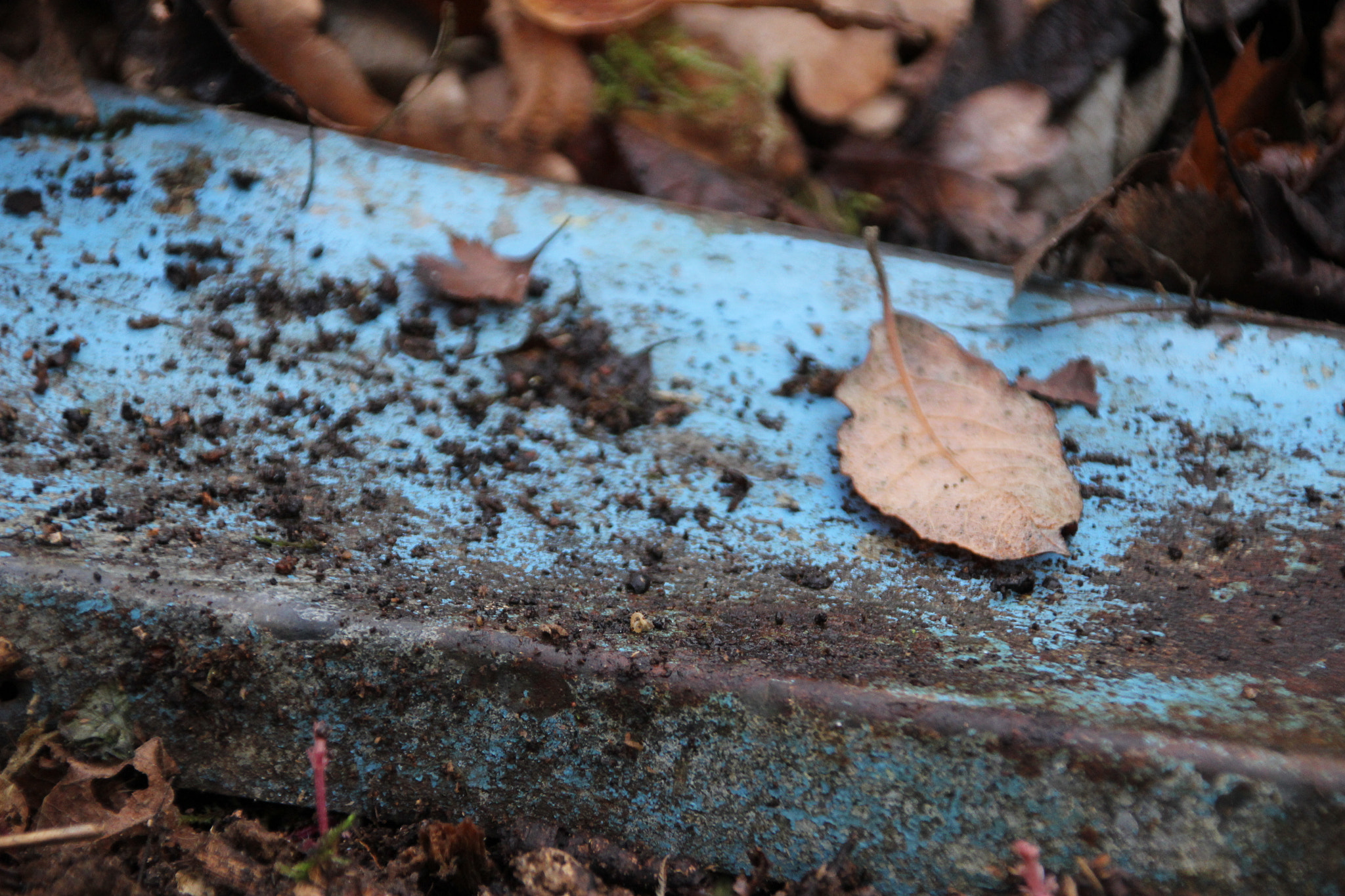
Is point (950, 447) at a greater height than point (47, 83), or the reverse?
point (47, 83)

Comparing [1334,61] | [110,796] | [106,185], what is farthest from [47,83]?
[1334,61]

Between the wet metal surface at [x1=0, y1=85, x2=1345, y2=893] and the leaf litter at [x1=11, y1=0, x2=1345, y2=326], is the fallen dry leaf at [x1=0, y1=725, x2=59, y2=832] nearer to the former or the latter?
the wet metal surface at [x1=0, y1=85, x2=1345, y2=893]

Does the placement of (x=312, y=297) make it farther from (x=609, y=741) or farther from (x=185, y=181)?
(x=609, y=741)

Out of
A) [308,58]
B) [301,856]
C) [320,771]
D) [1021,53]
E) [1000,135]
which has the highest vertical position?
[308,58]

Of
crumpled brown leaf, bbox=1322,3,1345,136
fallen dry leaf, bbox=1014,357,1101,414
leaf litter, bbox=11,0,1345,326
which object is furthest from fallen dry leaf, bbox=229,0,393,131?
crumpled brown leaf, bbox=1322,3,1345,136

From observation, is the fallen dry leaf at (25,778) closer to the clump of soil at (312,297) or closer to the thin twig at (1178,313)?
the clump of soil at (312,297)
